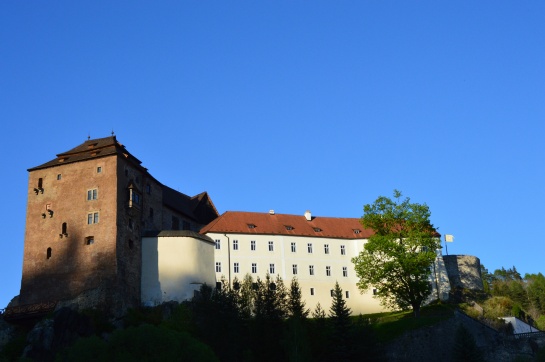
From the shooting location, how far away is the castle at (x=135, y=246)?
6900 cm

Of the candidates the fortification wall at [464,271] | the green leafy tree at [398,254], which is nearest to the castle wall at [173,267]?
the green leafy tree at [398,254]

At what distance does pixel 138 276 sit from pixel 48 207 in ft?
37.2

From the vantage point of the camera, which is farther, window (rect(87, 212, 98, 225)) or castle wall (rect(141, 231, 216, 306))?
castle wall (rect(141, 231, 216, 306))

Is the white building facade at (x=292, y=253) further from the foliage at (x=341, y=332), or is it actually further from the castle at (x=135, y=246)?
the foliage at (x=341, y=332)

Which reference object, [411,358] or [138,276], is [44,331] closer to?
[138,276]

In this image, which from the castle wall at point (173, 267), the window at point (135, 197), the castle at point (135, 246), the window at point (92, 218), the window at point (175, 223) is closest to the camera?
the castle at point (135, 246)

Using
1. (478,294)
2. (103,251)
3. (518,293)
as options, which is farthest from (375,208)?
(518,293)

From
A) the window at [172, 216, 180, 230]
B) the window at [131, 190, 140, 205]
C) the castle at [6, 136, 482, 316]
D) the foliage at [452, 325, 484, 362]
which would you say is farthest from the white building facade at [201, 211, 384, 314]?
the foliage at [452, 325, 484, 362]

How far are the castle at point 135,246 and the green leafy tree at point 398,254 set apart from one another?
887 cm

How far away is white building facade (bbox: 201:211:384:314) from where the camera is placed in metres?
79.8

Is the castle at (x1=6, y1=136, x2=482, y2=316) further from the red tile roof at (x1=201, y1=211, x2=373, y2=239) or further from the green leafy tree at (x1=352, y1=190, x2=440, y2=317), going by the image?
the green leafy tree at (x1=352, y1=190, x2=440, y2=317)

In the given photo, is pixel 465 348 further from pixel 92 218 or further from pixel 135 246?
pixel 92 218

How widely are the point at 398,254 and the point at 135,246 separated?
25737 mm

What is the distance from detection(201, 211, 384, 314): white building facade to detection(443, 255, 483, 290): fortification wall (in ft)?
37.4
